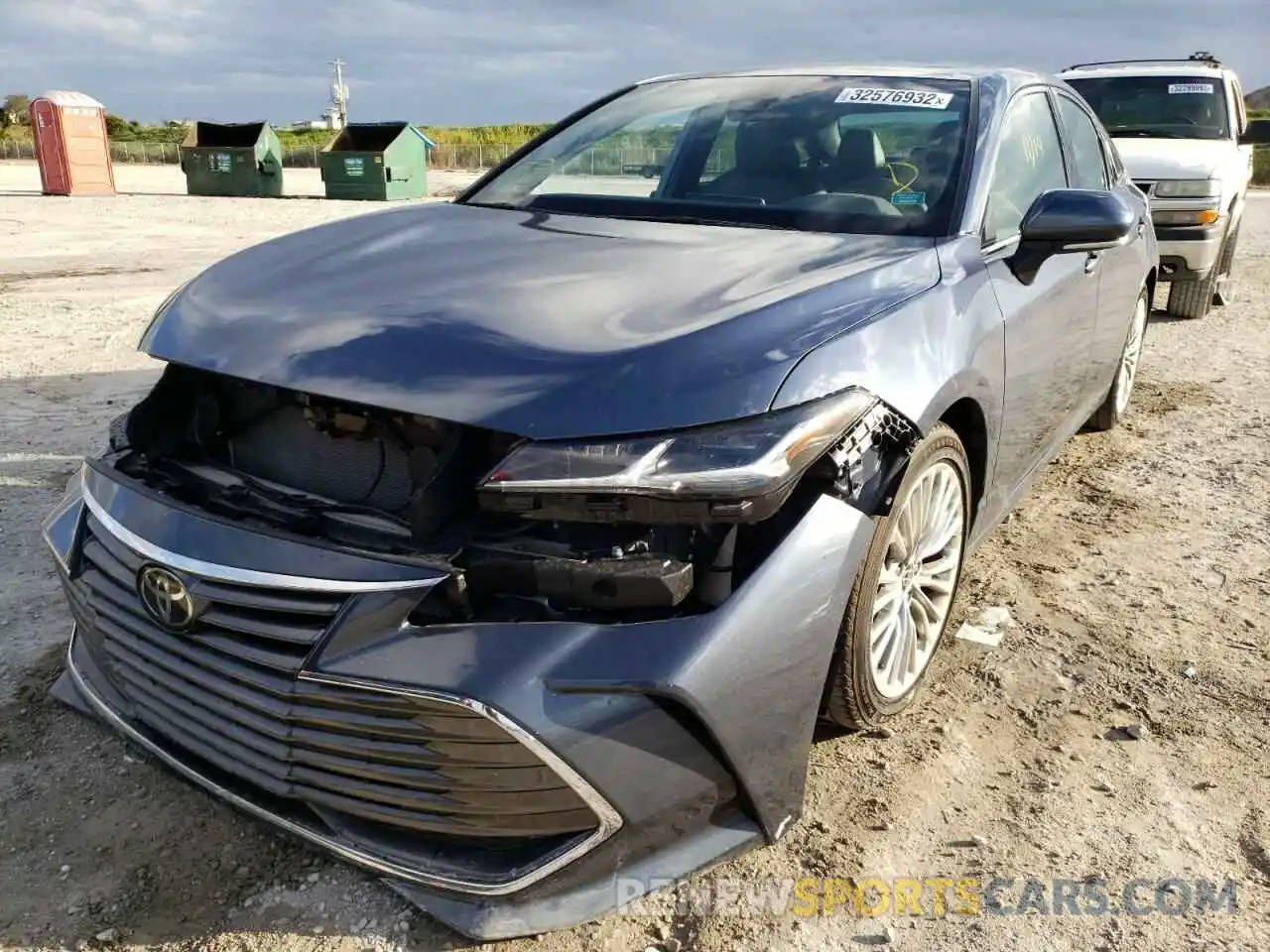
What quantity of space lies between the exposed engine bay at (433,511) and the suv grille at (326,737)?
6.6 inches

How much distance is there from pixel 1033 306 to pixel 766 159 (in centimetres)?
92

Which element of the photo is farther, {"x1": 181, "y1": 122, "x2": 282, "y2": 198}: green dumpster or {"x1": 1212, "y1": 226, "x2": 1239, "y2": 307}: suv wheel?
{"x1": 181, "y1": 122, "x2": 282, "y2": 198}: green dumpster

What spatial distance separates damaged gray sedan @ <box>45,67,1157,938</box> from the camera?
1753 millimetres

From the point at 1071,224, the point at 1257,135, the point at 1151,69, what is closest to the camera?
the point at 1071,224

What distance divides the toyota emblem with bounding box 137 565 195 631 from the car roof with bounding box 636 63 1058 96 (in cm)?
259

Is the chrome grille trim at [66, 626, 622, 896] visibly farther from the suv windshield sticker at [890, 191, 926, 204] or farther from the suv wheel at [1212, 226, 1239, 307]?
the suv wheel at [1212, 226, 1239, 307]

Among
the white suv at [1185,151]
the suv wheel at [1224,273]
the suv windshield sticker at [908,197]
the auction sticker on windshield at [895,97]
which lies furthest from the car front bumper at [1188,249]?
the suv windshield sticker at [908,197]

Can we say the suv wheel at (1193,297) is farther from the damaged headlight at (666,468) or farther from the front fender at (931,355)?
the damaged headlight at (666,468)

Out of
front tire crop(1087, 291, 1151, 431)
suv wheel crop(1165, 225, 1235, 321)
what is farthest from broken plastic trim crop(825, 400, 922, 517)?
suv wheel crop(1165, 225, 1235, 321)

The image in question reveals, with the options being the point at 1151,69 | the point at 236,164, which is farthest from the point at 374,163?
the point at 1151,69

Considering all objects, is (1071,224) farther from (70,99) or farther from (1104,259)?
(70,99)

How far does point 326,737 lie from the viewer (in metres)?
1.80

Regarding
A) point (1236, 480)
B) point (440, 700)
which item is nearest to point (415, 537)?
point (440, 700)

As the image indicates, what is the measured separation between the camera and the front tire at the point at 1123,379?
4.86 m
